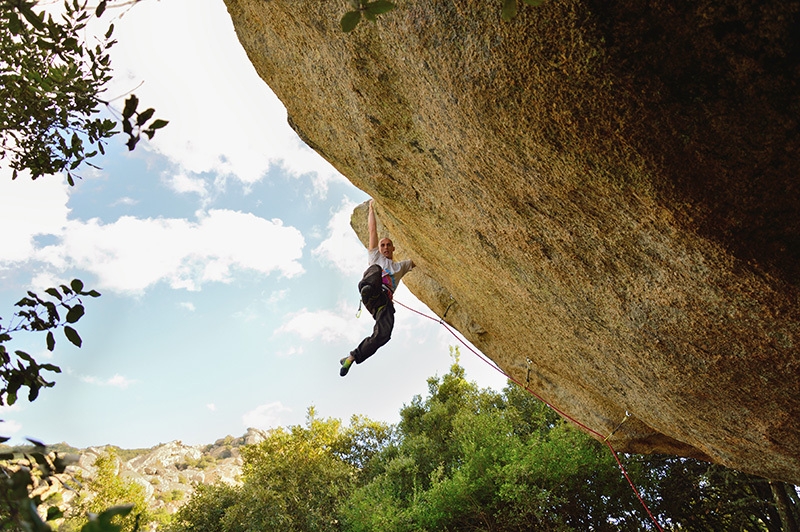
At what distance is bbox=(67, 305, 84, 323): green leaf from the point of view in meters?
2.06

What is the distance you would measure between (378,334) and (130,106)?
20.9 ft

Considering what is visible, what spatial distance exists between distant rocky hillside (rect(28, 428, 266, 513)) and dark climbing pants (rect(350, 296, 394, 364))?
44.2m

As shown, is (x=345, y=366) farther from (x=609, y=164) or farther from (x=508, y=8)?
(x=508, y=8)

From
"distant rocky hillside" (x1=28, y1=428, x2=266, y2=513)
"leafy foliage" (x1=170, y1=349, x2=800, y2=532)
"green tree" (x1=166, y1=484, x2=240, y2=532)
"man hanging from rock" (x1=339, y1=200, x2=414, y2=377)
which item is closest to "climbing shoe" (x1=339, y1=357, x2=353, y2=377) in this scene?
"man hanging from rock" (x1=339, y1=200, x2=414, y2=377)

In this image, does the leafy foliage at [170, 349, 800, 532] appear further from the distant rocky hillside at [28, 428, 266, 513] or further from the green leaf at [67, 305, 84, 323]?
the distant rocky hillside at [28, 428, 266, 513]

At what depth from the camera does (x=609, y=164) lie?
Result: 299cm

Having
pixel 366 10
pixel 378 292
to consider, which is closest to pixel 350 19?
pixel 366 10

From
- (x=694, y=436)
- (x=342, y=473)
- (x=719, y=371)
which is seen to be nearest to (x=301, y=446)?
(x=342, y=473)

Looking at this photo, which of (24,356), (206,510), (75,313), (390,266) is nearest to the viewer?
(24,356)

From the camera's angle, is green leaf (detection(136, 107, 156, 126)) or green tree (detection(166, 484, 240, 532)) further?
green tree (detection(166, 484, 240, 532))

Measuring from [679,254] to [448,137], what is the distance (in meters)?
1.75

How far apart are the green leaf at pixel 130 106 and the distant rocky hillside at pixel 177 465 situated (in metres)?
49.7

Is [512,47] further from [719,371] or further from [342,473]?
[342,473]

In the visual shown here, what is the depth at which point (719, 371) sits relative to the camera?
3988 mm
